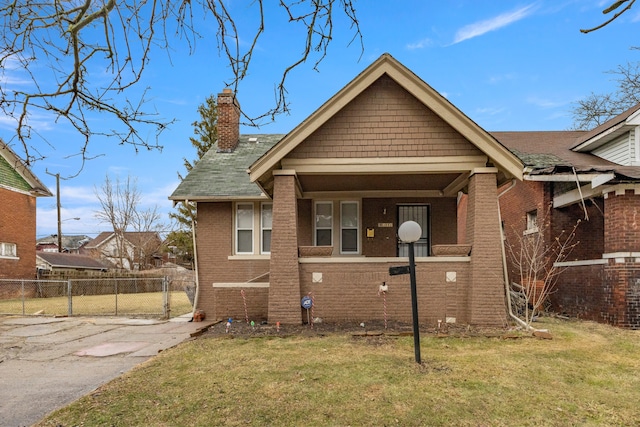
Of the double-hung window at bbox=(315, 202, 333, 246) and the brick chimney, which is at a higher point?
the brick chimney

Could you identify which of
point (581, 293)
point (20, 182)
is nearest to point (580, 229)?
point (581, 293)

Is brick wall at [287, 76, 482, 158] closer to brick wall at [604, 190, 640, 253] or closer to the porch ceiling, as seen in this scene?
the porch ceiling

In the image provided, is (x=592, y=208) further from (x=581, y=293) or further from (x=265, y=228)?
(x=265, y=228)

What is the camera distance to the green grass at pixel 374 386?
4289 mm

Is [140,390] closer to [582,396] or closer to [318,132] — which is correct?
[582,396]

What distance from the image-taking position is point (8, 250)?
22.7 meters

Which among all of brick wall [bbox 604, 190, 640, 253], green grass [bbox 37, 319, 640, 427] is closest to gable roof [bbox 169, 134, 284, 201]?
green grass [bbox 37, 319, 640, 427]

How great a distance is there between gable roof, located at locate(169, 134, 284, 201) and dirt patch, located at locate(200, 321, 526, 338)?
382cm

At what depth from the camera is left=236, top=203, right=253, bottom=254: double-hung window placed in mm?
12188

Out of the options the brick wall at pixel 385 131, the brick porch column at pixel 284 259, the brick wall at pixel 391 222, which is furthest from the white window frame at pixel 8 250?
the brick wall at pixel 391 222

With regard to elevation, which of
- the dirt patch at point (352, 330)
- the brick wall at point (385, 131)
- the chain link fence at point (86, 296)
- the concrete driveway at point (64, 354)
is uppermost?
the brick wall at point (385, 131)

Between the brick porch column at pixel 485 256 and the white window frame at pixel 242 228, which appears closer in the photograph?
the brick porch column at pixel 485 256

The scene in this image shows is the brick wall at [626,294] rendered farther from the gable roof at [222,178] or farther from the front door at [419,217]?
the gable roof at [222,178]

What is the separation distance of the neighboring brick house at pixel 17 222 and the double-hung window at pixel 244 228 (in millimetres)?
16081
